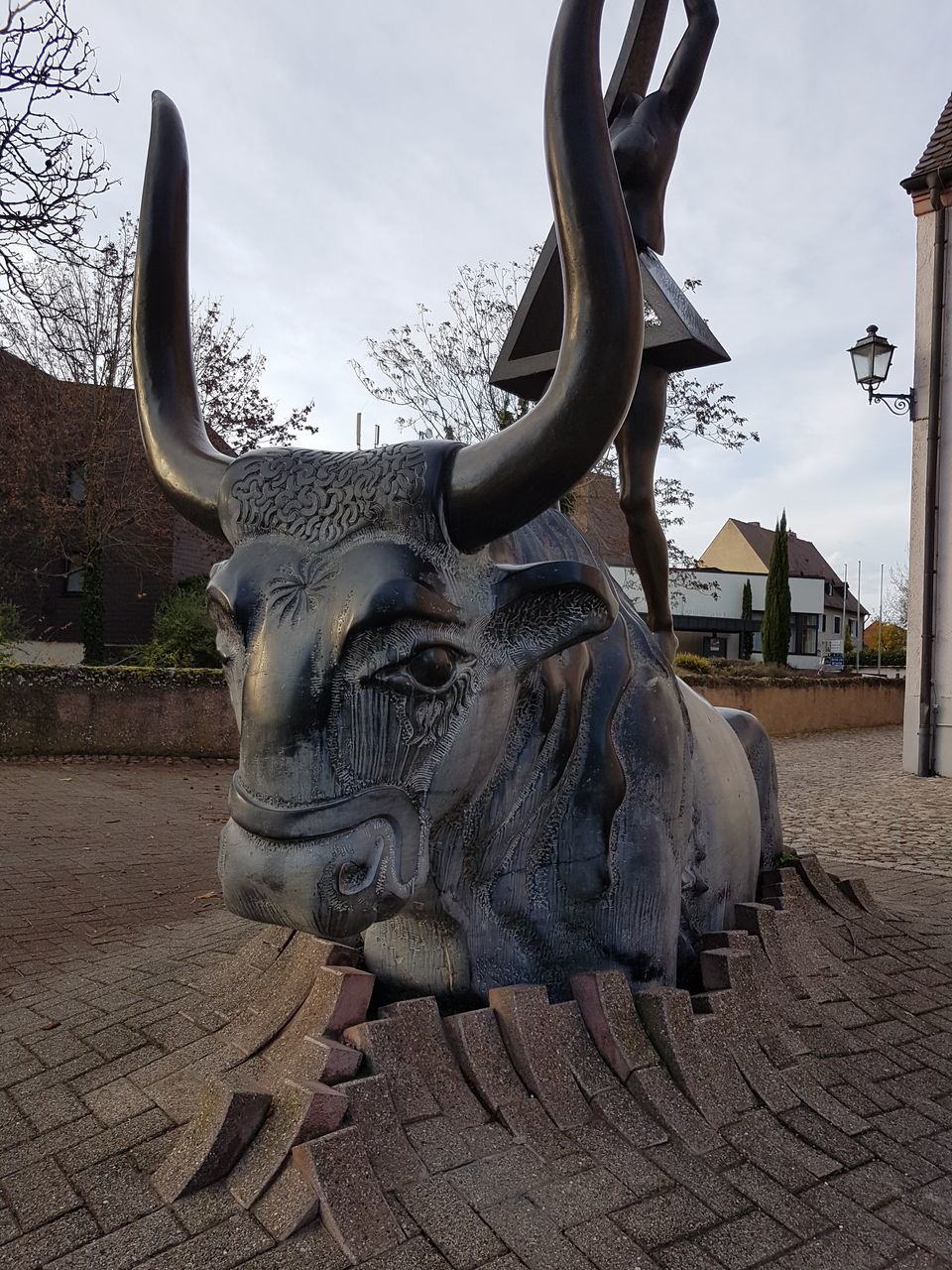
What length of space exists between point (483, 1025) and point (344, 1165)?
0.40 meters

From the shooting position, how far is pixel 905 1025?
2.56 meters

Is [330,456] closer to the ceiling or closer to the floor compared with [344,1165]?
closer to the ceiling

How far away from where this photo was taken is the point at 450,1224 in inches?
58.7

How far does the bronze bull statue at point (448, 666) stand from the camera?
56.4 inches

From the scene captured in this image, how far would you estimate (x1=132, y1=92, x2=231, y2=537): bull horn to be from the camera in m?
1.96

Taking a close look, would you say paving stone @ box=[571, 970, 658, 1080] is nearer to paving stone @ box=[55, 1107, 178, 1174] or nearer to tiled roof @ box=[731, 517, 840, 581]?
paving stone @ box=[55, 1107, 178, 1174]

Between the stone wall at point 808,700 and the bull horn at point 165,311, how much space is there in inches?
621

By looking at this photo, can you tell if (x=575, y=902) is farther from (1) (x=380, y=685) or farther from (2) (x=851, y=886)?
(2) (x=851, y=886)

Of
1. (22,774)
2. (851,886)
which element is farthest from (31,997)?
(22,774)

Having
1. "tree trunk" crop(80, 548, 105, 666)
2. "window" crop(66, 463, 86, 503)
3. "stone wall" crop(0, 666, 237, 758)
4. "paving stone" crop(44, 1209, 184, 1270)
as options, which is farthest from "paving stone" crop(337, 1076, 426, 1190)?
"window" crop(66, 463, 86, 503)

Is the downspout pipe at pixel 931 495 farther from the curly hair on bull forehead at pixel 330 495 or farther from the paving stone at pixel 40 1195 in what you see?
the paving stone at pixel 40 1195

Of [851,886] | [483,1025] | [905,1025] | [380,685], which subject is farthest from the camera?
[851,886]

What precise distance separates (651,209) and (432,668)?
278 cm

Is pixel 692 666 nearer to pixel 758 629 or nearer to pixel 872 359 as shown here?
pixel 872 359
